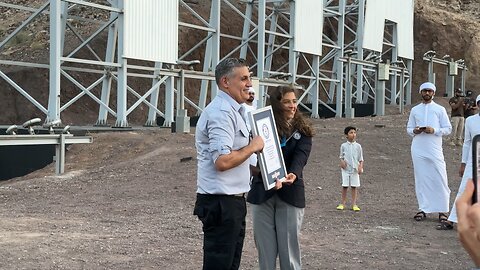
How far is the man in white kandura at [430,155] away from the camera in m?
10.1

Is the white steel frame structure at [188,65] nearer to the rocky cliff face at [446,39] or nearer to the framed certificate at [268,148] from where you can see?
the rocky cliff face at [446,39]

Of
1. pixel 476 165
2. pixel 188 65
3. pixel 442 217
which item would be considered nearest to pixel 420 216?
pixel 442 217

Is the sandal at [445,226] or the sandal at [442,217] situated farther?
the sandal at [442,217]

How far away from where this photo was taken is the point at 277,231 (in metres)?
5.49

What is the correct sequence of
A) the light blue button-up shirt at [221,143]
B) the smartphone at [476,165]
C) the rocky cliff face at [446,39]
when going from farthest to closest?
the rocky cliff face at [446,39]
the light blue button-up shirt at [221,143]
the smartphone at [476,165]

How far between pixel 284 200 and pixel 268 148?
2.40 ft

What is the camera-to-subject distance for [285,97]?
5430mm

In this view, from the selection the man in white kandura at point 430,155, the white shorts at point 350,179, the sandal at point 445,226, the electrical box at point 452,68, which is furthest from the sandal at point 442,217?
the electrical box at point 452,68

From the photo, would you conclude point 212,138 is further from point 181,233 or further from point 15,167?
point 15,167

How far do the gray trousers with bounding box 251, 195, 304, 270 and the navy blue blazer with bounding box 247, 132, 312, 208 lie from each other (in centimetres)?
5

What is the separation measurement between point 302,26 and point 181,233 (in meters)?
19.5

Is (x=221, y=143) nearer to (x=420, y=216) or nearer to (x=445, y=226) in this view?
(x=445, y=226)

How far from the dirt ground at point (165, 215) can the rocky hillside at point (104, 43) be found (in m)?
14.0

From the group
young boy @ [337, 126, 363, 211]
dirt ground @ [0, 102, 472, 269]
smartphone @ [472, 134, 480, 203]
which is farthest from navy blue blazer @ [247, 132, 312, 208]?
young boy @ [337, 126, 363, 211]
